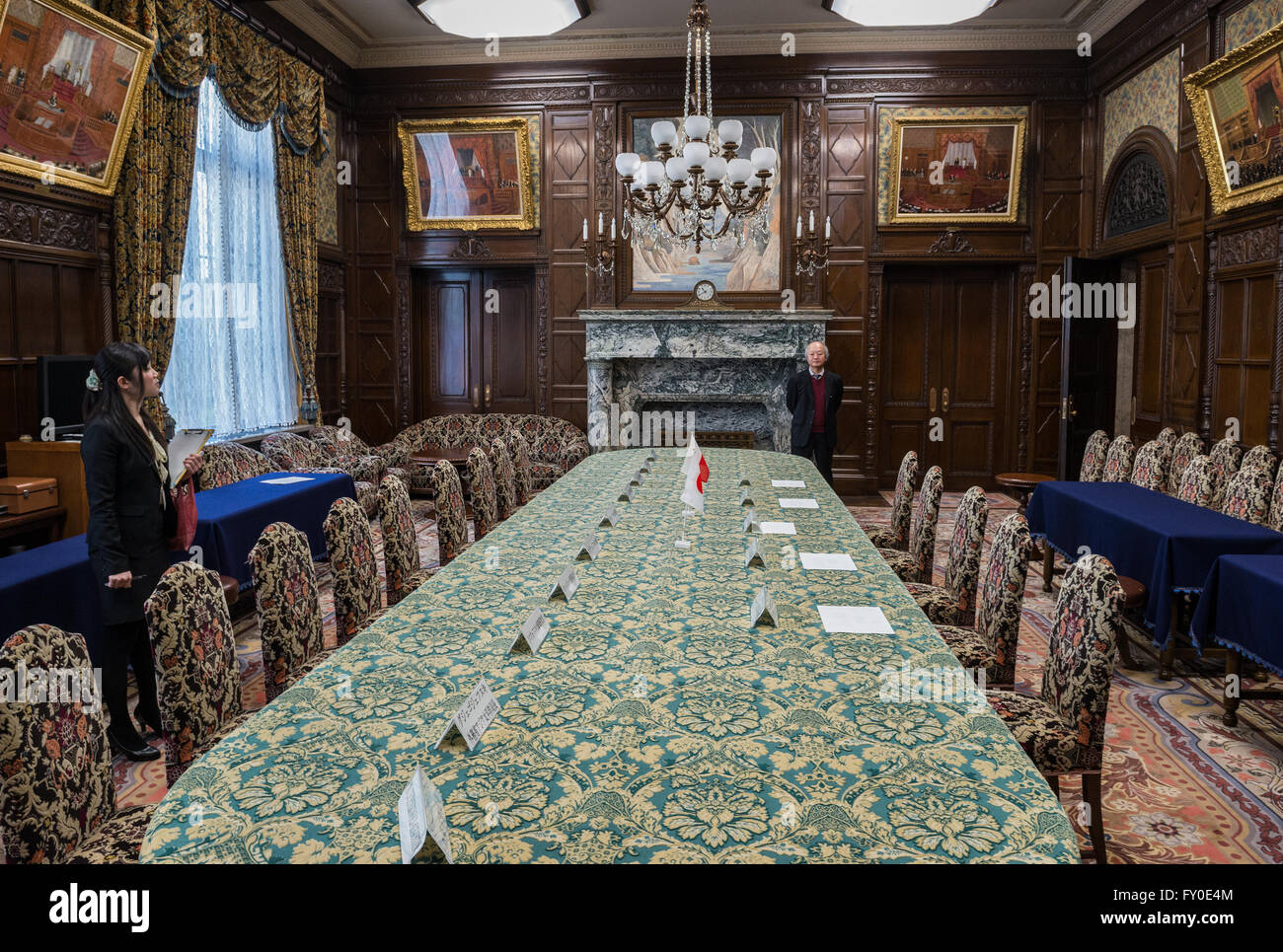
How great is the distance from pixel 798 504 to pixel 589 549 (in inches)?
61.6

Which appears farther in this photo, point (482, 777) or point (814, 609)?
point (814, 609)

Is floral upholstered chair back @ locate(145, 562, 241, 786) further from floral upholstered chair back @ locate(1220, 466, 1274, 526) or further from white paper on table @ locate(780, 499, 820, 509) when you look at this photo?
floral upholstered chair back @ locate(1220, 466, 1274, 526)

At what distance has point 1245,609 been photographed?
3.65 metres

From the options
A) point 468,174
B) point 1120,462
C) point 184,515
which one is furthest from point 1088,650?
point 468,174

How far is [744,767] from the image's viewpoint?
1673mm

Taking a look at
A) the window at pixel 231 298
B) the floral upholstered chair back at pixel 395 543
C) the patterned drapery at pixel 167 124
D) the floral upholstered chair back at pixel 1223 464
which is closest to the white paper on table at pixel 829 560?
the floral upholstered chair back at pixel 395 543

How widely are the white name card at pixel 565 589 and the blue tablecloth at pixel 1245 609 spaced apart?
2.70m

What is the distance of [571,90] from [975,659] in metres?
8.18

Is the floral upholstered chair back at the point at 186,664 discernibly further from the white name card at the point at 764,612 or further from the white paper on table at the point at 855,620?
the white paper on table at the point at 855,620

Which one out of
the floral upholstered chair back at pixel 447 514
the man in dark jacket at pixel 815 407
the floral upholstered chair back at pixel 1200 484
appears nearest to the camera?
the floral upholstered chair back at pixel 447 514

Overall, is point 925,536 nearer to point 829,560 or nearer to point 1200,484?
point 829,560

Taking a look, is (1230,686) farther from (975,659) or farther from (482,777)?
(482,777)

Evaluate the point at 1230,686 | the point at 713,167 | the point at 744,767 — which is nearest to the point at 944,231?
the point at 713,167

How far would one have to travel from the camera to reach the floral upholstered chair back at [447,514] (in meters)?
4.30
